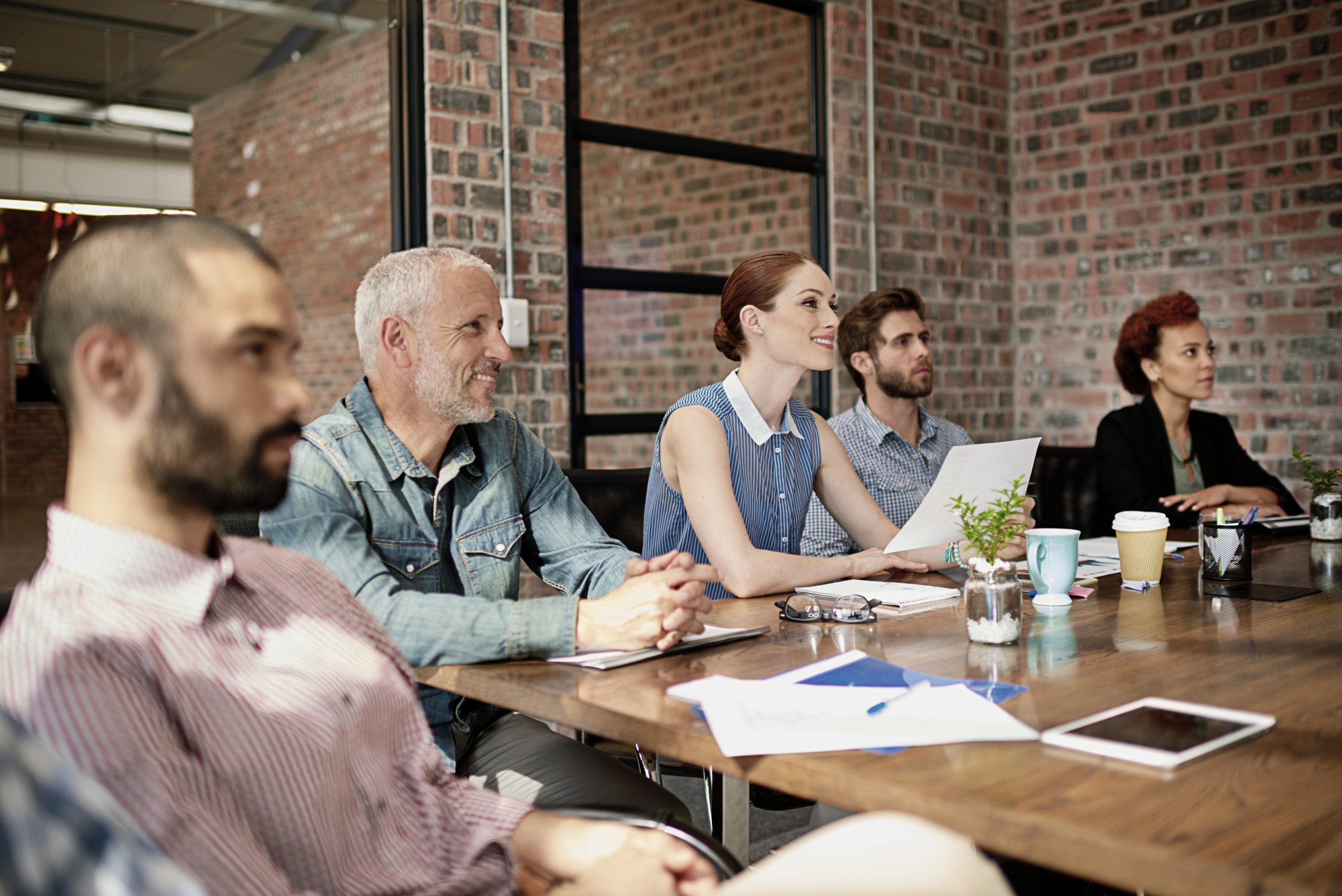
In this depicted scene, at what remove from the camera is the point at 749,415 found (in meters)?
2.63

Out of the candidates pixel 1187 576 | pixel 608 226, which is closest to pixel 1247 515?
pixel 1187 576

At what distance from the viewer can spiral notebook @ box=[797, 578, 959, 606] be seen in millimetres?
1962

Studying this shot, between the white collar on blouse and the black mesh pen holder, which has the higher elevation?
the white collar on blouse

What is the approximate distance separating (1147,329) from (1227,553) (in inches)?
71.3

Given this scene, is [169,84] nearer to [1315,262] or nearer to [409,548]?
[409,548]

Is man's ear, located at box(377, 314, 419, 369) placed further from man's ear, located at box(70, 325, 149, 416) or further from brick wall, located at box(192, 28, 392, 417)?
brick wall, located at box(192, 28, 392, 417)

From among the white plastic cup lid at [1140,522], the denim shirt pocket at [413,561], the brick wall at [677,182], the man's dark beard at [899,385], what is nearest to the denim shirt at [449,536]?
the denim shirt pocket at [413,561]

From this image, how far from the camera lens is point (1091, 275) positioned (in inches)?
215

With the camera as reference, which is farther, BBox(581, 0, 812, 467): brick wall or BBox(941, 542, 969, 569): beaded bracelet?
BBox(581, 0, 812, 467): brick wall

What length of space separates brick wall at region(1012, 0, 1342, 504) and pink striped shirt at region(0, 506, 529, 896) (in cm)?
465

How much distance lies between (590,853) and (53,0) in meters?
3.46

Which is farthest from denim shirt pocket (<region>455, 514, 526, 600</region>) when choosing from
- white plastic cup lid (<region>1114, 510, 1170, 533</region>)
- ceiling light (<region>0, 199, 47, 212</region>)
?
ceiling light (<region>0, 199, 47, 212</region>)

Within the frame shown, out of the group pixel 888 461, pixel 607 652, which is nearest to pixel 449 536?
pixel 607 652

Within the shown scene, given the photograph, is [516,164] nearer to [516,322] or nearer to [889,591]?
[516,322]
